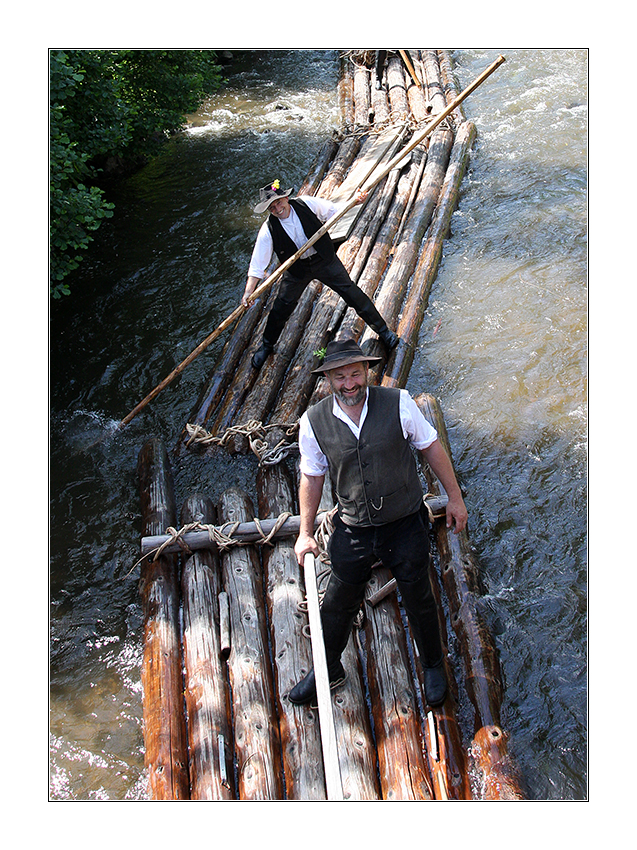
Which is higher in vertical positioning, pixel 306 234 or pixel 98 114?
pixel 98 114

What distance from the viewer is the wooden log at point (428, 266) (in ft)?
24.1

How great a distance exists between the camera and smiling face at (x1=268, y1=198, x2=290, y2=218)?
627 centimetres

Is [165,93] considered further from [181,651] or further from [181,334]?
[181,651]

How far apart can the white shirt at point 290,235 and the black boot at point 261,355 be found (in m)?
1.03

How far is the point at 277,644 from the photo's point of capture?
15.4 ft

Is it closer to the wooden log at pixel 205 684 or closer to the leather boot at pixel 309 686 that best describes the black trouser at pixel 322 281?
the wooden log at pixel 205 684

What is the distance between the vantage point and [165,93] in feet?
35.3

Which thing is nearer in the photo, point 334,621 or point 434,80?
point 334,621

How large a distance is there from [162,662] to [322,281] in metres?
3.90

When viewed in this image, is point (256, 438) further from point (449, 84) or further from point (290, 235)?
point (449, 84)

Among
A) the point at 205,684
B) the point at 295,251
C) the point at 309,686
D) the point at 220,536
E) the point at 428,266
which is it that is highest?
the point at 295,251

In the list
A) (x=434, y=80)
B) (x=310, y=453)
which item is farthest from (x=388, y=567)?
(x=434, y=80)

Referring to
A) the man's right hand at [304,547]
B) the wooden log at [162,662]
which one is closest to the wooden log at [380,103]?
the wooden log at [162,662]

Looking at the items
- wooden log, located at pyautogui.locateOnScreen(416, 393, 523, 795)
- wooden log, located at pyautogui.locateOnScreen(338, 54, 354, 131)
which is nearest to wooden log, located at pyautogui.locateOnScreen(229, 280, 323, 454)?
wooden log, located at pyautogui.locateOnScreen(416, 393, 523, 795)
